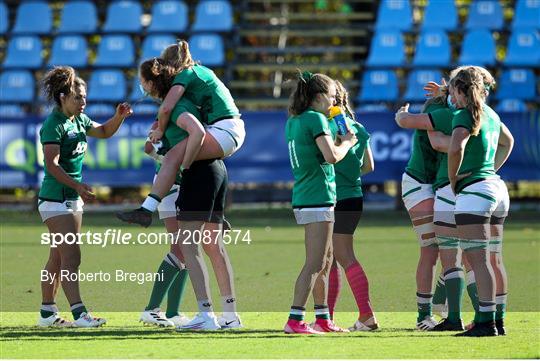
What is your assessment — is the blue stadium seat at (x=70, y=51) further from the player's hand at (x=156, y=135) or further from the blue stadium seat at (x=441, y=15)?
the player's hand at (x=156, y=135)

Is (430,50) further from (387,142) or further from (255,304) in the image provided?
A: (255,304)

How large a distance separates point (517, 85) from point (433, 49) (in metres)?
1.86

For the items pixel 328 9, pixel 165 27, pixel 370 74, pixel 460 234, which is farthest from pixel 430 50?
pixel 460 234

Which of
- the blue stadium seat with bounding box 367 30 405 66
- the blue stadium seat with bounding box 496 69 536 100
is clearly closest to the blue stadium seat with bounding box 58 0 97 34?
the blue stadium seat with bounding box 367 30 405 66

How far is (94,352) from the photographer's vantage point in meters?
6.81

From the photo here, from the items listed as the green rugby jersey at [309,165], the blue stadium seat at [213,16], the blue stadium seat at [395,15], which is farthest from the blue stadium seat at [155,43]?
the green rugby jersey at [309,165]

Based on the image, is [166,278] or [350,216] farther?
[166,278]

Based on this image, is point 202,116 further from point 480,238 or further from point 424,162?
point 480,238

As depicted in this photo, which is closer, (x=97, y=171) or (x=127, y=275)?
(x=127, y=275)

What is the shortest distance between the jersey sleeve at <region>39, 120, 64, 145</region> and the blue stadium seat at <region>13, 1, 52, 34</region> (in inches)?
660

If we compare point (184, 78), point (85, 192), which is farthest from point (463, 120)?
point (85, 192)

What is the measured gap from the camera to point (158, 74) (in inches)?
312

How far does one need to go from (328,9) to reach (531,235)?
1094 centimetres

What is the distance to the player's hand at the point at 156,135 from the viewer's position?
7922 mm
